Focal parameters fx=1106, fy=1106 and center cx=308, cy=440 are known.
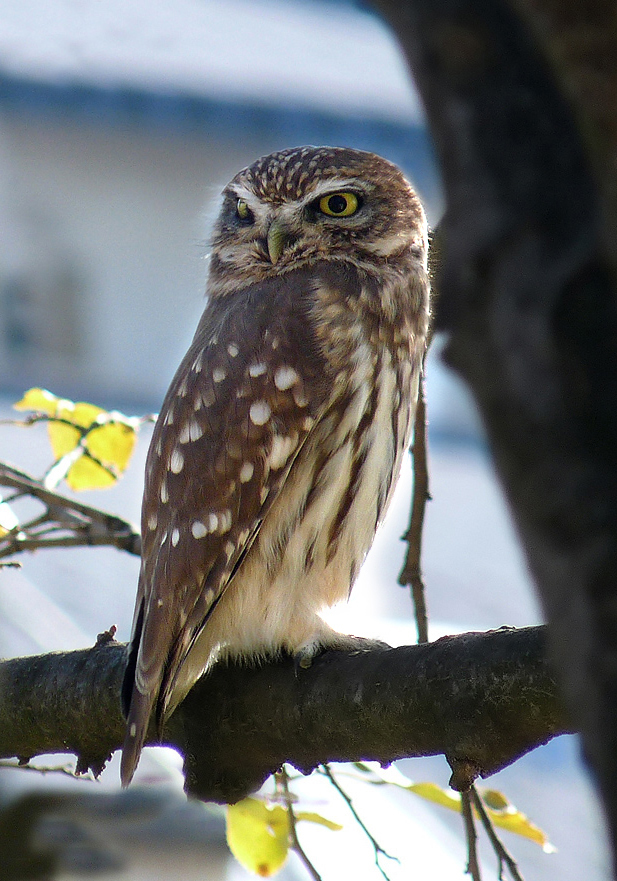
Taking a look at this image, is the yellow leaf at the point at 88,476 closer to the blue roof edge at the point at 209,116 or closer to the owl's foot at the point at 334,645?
the owl's foot at the point at 334,645

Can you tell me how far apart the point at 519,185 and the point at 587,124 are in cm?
5

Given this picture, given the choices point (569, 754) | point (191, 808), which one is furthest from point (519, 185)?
point (569, 754)

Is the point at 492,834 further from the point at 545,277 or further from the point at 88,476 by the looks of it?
the point at 545,277

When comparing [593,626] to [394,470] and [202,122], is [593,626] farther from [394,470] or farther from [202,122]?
[202,122]

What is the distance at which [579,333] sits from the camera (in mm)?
530

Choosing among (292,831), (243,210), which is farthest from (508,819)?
(243,210)

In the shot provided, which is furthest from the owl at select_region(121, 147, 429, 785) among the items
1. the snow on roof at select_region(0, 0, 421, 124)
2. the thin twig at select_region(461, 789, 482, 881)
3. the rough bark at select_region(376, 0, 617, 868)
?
the snow on roof at select_region(0, 0, 421, 124)

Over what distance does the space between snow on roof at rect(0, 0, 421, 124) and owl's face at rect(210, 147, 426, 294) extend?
19.2ft

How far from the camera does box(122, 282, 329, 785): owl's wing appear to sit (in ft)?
6.92

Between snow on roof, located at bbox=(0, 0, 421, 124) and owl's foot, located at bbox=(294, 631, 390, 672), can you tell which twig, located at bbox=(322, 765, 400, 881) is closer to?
owl's foot, located at bbox=(294, 631, 390, 672)

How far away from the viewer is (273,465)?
2.15 m

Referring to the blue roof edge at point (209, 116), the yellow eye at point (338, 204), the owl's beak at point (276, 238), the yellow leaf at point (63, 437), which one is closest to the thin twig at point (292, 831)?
the yellow leaf at point (63, 437)

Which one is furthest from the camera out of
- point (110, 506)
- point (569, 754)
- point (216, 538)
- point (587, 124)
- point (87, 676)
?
point (110, 506)

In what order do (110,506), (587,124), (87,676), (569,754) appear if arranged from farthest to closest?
1. (110,506)
2. (569,754)
3. (87,676)
4. (587,124)
